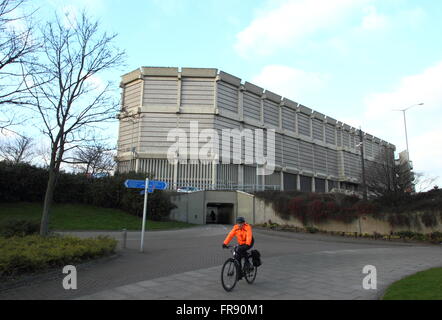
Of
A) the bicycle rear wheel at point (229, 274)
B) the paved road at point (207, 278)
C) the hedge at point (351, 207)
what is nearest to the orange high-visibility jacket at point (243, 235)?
the bicycle rear wheel at point (229, 274)

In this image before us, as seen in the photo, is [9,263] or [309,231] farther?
[309,231]

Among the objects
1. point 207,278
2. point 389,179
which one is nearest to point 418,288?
point 207,278

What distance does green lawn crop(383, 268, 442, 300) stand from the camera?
571 cm

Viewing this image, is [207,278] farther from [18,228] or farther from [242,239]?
[18,228]

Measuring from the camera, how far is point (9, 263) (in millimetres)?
7145

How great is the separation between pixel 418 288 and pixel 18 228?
530 inches

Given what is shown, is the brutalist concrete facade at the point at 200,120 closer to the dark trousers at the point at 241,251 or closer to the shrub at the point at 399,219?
the shrub at the point at 399,219

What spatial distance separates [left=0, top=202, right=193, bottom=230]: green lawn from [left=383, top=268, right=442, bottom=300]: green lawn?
771 inches

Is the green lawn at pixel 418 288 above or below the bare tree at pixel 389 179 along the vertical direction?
below

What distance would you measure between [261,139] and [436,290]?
45120mm

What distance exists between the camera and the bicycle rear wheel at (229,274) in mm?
6551

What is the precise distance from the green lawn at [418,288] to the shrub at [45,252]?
7.55 meters
